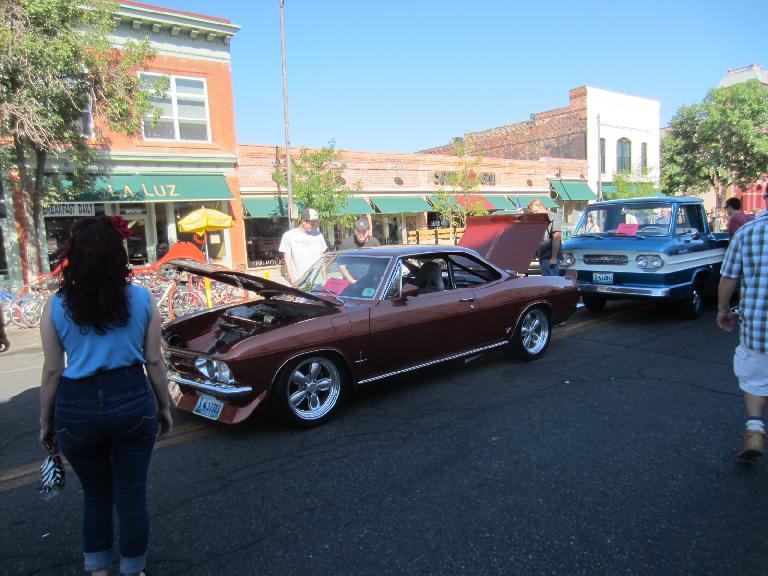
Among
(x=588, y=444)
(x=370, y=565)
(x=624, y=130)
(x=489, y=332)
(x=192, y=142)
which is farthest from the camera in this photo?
(x=624, y=130)

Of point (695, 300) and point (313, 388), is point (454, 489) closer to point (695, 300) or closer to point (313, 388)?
point (313, 388)

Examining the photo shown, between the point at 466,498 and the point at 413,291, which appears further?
the point at 413,291

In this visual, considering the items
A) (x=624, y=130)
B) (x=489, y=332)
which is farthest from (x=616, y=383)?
(x=624, y=130)

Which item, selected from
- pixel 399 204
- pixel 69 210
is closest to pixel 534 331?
pixel 69 210

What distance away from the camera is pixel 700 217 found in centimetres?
896

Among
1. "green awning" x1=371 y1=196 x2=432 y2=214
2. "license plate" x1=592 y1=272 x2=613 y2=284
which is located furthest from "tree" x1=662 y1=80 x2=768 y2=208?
"license plate" x1=592 y1=272 x2=613 y2=284

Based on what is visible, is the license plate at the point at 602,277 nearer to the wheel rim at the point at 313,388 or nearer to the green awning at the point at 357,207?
the wheel rim at the point at 313,388

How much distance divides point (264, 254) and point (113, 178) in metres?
5.88

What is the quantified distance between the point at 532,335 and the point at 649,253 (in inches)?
109

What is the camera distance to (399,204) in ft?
74.7

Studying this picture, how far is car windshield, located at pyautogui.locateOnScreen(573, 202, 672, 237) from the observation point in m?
8.55

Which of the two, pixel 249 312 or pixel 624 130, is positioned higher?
pixel 624 130

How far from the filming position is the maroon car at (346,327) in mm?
4164

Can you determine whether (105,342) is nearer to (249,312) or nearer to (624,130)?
(249,312)
